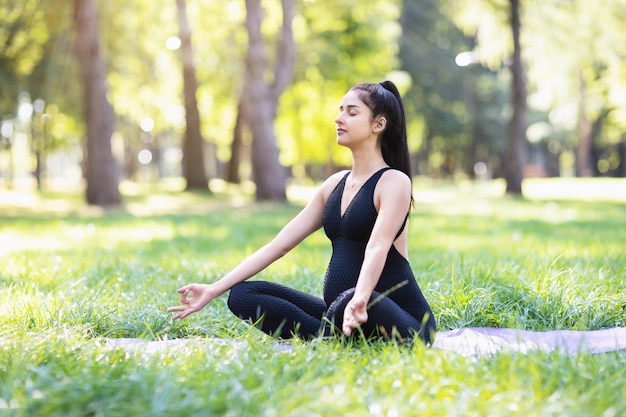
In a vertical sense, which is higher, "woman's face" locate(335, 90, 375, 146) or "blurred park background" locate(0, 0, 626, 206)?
"blurred park background" locate(0, 0, 626, 206)

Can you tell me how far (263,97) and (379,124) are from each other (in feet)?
46.5

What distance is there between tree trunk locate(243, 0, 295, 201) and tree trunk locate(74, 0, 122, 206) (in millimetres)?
3401

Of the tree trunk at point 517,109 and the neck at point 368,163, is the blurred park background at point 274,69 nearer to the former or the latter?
the tree trunk at point 517,109

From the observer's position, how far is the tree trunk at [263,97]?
1744cm

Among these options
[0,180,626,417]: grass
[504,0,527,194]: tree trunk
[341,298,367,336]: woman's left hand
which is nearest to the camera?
[0,180,626,417]: grass

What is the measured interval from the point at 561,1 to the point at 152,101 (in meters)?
16.8

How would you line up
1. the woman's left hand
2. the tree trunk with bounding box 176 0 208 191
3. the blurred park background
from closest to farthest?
the woman's left hand
the blurred park background
the tree trunk with bounding box 176 0 208 191

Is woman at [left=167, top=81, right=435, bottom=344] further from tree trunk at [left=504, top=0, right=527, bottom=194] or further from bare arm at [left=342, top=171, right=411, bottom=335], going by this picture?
tree trunk at [left=504, top=0, right=527, bottom=194]

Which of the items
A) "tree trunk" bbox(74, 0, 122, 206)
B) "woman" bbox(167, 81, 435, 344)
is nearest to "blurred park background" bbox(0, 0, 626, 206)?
"tree trunk" bbox(74, 0, 122, 206)

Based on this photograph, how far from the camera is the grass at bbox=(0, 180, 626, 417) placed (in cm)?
269

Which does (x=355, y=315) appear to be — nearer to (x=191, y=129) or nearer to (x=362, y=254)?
(x=362, y=254)

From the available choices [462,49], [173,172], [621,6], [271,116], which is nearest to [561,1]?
[621,6]

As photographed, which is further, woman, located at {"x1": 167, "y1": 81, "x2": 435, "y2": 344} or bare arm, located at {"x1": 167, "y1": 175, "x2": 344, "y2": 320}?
bare arm, located at {"x1": 167, "y1": 175, "x2": 344, "y2": 320}

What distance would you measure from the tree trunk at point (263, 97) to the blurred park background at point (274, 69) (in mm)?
35
